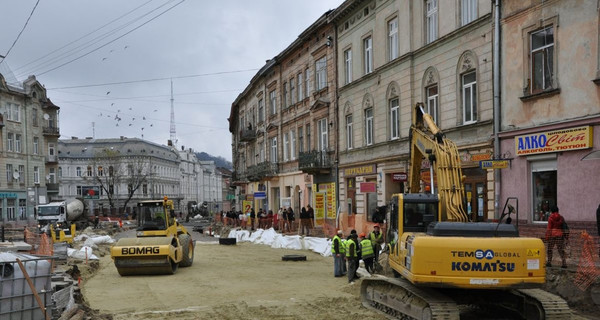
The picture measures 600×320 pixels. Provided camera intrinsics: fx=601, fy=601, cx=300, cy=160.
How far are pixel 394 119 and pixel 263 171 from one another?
21.1m

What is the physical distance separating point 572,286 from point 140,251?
1232 centimetres

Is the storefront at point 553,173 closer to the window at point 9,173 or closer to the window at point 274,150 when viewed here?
the window at point 274,150

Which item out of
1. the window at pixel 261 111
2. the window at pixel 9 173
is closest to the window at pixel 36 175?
the window at pixel 9 173

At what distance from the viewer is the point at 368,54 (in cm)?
2839

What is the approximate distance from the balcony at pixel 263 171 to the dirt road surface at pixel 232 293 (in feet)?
67.5

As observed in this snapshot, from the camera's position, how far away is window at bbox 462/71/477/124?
65.8 ft

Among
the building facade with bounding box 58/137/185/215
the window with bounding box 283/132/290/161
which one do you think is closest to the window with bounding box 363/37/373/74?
the window with bounding box 283/132/290/161

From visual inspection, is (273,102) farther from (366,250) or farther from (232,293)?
(232,293)

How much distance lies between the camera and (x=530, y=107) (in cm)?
1717

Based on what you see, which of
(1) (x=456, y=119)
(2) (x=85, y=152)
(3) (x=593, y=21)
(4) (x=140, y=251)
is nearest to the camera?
(3) (x=593, y=21)

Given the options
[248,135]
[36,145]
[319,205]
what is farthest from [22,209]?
[319,205]

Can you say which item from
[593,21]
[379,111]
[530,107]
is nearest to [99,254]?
[379,111]

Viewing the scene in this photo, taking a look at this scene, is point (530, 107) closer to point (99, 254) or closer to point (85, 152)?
point (99, 254)

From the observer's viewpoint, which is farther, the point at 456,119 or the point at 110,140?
the point at 110,140
